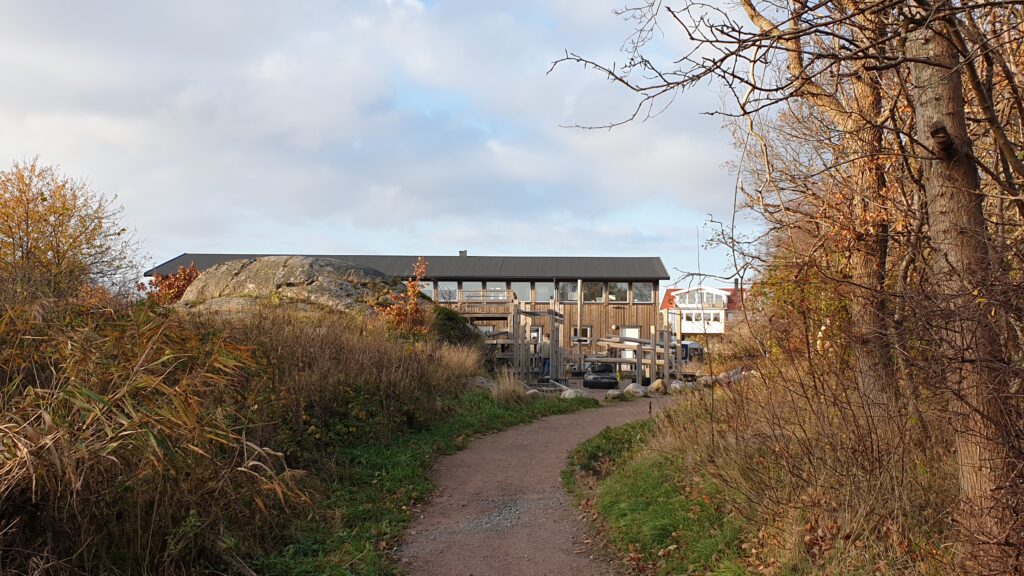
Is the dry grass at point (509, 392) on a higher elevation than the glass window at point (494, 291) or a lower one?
lower

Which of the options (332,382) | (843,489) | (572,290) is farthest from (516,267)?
(843,489)

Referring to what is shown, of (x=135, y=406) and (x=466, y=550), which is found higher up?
(x=135, y=406)

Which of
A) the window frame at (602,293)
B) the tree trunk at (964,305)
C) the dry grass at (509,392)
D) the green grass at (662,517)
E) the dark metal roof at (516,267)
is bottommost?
the green grass at (662,517)

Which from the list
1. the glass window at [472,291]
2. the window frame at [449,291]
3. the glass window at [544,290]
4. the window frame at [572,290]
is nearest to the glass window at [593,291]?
the window frame at [572,290]

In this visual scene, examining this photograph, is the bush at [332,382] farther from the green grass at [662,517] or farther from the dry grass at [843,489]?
the dry grass at [843,489]

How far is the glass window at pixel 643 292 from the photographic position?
40000 mm

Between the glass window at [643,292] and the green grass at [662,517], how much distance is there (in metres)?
32.1

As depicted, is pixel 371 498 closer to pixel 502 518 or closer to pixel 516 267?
pixel 502 518

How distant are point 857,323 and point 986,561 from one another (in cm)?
201

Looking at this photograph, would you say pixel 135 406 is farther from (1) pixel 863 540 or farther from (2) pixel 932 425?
(2) pixel 932 425

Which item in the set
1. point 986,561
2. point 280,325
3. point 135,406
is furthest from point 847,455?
point 280,325

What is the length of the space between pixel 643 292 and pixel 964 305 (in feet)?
122

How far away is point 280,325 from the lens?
11672mm

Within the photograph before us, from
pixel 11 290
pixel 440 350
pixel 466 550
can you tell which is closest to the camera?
pixel 466 550
